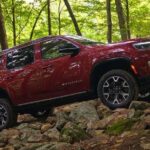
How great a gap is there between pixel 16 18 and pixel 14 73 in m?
18.7

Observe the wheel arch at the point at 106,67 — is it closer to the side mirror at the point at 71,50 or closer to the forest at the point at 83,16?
the side mirror at the point at 71,50

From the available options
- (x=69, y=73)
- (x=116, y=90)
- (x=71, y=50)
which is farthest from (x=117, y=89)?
(x=71, y=50)

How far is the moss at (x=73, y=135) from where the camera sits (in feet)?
24.6

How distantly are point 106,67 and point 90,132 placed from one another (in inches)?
67.6

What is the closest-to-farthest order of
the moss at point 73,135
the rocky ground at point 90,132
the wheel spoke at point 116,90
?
1. the rocky ground at point 90,132
2. the moss at point 73,135
3. the wheel spoke at point 116,90

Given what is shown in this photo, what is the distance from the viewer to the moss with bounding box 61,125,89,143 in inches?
295

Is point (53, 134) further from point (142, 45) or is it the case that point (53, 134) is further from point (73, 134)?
point (142, 45)

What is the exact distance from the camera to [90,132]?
7801 millimetres

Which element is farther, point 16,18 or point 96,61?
point 16,18

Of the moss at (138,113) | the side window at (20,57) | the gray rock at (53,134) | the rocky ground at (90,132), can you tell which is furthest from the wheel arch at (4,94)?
the moss at (138,113)

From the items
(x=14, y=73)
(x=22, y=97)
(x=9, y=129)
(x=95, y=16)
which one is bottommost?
(x=9, y=129)

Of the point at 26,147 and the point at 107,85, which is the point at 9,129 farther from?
the point at 107,85

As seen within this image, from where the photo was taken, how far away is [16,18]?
91.9 ft

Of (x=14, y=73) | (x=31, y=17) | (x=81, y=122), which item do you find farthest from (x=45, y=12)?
(x=81, y=122)
